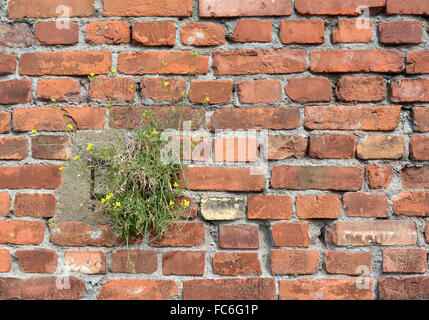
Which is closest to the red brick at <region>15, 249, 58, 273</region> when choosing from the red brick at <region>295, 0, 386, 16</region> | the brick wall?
the brick wall

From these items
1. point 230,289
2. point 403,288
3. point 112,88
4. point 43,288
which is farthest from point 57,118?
point 403,288

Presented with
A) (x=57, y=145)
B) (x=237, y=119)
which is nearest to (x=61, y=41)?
(x=57, y=145)

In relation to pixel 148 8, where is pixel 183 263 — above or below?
below

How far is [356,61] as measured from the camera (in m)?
1.15

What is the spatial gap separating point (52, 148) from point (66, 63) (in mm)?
297

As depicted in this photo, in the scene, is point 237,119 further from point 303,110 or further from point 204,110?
point 303,110

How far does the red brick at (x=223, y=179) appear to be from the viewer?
115 centimetres

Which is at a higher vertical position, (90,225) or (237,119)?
(237,119)

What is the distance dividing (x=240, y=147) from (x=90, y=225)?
58 centimetres

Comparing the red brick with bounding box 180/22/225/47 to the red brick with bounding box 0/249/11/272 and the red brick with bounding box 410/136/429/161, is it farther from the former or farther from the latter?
the red brick with bounding box 0/249/11/272

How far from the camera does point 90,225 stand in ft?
3.83

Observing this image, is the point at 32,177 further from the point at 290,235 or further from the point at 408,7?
the point at 408,7

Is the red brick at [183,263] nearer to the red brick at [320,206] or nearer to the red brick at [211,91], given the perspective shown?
the red brick at [320,206]

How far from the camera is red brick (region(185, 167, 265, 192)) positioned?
115 cm
